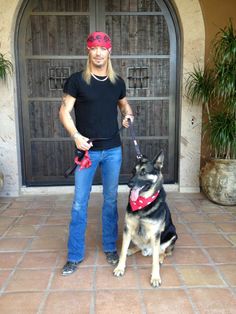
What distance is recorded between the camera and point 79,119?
2.49 m

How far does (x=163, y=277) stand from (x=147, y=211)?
1.80 ft

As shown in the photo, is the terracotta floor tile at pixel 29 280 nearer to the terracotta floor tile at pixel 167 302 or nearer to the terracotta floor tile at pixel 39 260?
the terracotta floor tile at pixel 39 260

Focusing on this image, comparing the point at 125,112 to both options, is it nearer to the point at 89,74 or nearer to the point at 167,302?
the point at 89,74

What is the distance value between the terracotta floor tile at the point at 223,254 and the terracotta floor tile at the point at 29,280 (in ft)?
4.74

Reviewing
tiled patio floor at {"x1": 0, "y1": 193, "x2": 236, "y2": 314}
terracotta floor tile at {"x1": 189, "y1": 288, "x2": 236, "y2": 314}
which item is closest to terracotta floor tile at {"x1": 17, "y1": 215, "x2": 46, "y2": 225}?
tiled patio floor at {"x1": 0, "y1": 193, "x2": 236, "y2": 314}

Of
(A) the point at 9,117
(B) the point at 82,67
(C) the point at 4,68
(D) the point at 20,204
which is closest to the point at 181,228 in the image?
(D) the point at 20,204

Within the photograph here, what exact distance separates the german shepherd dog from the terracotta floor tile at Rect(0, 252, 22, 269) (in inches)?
35.3

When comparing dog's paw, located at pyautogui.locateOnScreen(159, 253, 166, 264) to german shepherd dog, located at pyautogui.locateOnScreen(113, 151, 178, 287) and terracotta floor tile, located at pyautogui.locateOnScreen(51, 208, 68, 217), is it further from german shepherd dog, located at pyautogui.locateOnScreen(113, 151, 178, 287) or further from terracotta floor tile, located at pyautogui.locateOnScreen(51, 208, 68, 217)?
terracotta floor tile, located at pyautogui.locateOnScreen(51, 208, 68, 217)

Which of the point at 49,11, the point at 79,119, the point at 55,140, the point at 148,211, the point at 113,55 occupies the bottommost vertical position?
the point at 148,211

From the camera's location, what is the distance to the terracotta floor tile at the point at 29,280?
2.37m

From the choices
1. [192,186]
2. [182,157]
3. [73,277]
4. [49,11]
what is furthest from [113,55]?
[73,277]

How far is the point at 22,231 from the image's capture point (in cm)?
338

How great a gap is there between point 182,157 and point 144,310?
274 centimetres

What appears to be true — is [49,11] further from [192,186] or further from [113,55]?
[192,186]
